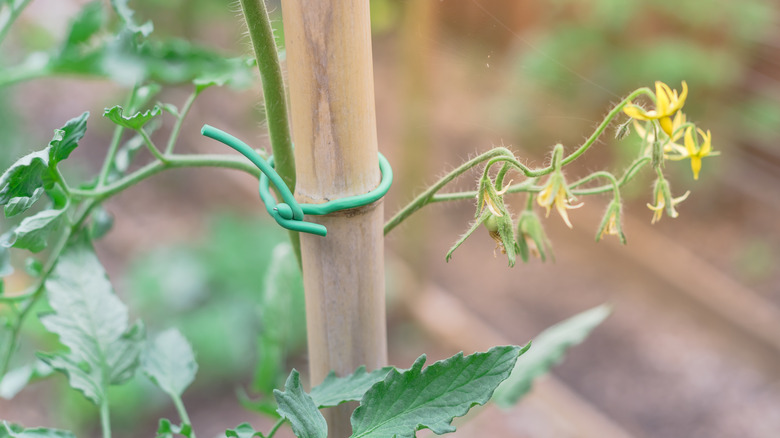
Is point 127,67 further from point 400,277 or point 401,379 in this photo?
point 400,277

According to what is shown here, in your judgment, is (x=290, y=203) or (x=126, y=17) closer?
(x=290, y=203)

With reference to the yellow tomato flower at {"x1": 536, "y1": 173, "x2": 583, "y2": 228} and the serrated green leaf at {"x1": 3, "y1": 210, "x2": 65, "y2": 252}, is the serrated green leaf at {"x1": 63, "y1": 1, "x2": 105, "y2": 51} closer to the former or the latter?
the serrated green leaf at {"x1": 3, "y1": 210, "x2": 65, "y2": 252}

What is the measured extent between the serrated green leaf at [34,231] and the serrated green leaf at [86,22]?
281 millimetres

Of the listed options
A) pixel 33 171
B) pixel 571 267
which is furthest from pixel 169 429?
pixel 571 267

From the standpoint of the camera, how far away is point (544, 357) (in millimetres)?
520

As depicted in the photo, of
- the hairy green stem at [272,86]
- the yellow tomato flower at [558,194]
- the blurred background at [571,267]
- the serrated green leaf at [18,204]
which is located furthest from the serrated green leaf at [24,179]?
the blurred background at [571,267]

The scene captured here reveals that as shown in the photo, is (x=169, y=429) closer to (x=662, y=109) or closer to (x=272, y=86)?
(x=272, y=86)

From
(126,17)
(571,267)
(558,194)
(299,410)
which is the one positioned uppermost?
(571,267)

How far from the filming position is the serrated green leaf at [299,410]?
11.9 inches

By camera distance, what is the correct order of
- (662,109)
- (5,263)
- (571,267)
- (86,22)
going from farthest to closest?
(571,267), (86,22), (5,263), (662,109)

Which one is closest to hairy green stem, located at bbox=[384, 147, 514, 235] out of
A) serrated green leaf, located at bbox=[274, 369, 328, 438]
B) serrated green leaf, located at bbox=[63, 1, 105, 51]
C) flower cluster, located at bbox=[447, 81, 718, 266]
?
flower cluster, located at bbox=[447, 81, 718, 266]

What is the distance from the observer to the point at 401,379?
32 cm

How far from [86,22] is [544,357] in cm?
46

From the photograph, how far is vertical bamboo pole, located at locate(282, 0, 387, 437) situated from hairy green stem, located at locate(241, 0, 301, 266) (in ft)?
0.05
